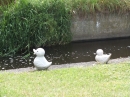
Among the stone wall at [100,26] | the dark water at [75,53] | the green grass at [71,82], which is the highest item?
the stone wall at [100,26]

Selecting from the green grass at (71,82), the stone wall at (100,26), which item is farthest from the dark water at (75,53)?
the green grass at (71,82)

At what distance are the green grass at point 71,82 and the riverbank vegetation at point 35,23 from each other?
3.19m

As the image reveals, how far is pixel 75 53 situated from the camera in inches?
351

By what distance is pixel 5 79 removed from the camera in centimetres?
558

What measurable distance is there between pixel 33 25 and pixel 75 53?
51.5 inches

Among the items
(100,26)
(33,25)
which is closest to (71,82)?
(33,25)

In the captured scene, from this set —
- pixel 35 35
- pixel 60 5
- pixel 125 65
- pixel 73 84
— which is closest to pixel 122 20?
pixel 60 5

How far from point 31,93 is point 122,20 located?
21.2 feet

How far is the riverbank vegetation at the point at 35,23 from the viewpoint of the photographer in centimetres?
897

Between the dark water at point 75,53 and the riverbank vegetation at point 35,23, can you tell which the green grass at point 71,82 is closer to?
the dark water at point 75,53

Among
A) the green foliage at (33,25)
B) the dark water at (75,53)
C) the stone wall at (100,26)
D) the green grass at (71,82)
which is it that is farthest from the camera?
the stone wall at (100,26)

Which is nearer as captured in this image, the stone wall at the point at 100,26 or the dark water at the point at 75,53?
the dark water at the point at 75,53

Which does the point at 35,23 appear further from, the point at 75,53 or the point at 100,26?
the point at 100,26

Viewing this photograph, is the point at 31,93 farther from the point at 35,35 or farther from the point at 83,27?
the point at 83,27
